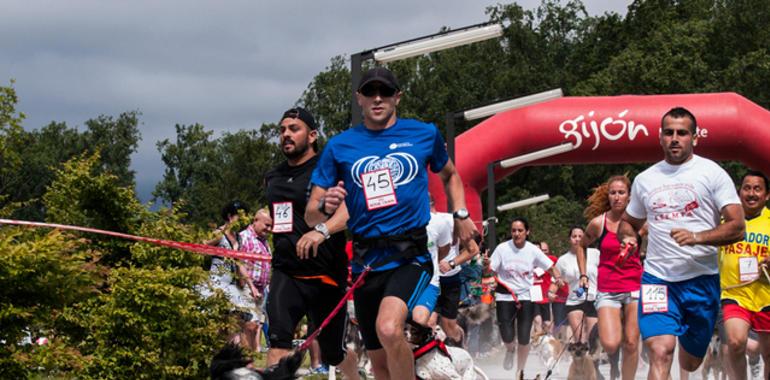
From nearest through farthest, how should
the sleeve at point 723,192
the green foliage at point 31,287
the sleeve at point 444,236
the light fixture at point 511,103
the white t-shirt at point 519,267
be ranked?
the green foliage at point 31,287, the sleeve at point 723,192, the sleeve at point 444,236, the white t-shirt at point 519,267, the light fixture at point 511,103

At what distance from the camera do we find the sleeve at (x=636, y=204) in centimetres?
775

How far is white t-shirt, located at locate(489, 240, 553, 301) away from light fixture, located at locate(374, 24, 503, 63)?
8.91 ft

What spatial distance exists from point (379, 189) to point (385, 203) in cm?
9

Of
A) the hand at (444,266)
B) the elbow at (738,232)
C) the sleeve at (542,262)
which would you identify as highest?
the elbow at (738,232)

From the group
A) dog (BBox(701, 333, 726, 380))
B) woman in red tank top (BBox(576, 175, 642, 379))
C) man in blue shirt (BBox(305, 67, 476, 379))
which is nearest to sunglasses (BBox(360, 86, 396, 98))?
man in blue shirt (BBox(305, 67, 476, 379))

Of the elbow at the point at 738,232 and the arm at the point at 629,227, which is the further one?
the arm at the point at 629,227

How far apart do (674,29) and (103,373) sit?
5254 centimetres

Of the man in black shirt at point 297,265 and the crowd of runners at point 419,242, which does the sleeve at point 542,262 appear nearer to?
the crowd of runners at point 419,242

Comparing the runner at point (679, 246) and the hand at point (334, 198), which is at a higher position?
the hand at point (334, 198)

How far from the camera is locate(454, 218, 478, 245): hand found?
7.16 meters

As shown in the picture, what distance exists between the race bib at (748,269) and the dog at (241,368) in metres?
4.62

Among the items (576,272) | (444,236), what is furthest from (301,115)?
(576,272)

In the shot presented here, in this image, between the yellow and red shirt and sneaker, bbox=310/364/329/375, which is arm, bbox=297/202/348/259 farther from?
sneaker, bbox=310/364/329/375

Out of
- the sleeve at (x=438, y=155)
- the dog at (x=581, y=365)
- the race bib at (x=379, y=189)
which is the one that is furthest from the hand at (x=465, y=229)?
the dog at (x=581, y=365)
